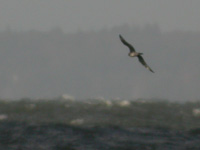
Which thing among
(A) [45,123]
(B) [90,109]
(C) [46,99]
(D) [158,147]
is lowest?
(D) [158,147]

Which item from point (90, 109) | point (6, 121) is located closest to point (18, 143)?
point (6, 121)

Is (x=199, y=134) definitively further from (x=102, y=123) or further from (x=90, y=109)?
(x=90, y=109)

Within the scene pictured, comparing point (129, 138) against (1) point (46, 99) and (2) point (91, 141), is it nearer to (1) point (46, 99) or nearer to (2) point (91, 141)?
(2) point (91, 141)

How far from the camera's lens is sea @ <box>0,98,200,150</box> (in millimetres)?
33688

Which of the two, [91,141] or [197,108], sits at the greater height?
[197,108]

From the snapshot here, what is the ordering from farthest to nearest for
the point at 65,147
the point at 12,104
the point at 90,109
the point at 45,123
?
the point at 12,104 < the point at 90,109 < the point at 45,123 < the point at 65,147

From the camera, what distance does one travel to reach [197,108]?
202 ft

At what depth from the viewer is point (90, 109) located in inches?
2178

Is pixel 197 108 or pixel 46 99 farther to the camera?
pixel 46 99

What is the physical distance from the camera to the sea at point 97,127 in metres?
33.7

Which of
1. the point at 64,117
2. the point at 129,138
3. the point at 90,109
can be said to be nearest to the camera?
the point at 129,138

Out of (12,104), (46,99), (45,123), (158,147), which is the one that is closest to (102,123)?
(45,123)

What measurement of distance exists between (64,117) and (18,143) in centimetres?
1502

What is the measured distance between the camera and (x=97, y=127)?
134ft
